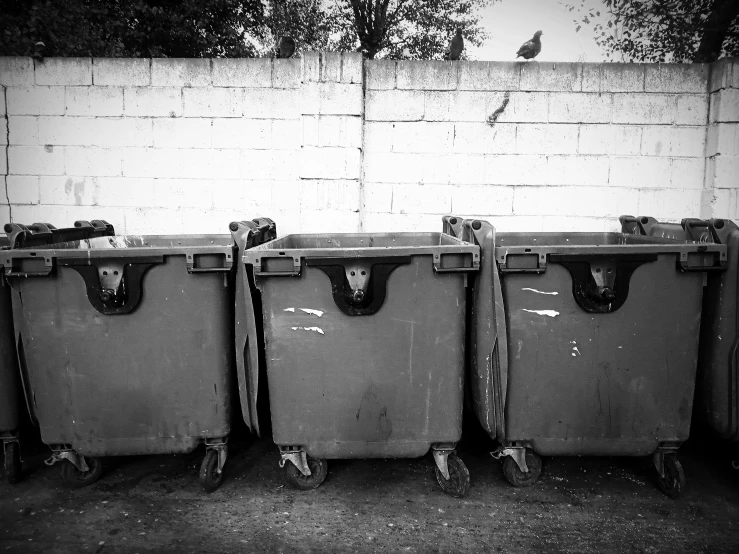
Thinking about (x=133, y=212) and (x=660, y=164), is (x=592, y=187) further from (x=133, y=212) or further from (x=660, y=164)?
(x=133, y=212)

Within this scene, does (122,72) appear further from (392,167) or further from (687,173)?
(687,173)

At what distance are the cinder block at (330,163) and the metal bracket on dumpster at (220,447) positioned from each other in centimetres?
223

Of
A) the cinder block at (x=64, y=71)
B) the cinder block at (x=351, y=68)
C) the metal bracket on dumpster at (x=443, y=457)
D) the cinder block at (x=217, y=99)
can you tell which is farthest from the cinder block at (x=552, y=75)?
the cinder block at (x=64, y=71)

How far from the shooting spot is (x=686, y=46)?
19.7ft

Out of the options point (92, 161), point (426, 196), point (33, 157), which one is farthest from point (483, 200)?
point (33, 157)

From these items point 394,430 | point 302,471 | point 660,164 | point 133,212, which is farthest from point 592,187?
point 133,212

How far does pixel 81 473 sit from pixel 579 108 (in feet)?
14.2

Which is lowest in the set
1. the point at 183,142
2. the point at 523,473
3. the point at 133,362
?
the point at 523,473

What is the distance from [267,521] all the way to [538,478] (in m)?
1.47

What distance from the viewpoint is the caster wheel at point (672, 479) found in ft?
8.21

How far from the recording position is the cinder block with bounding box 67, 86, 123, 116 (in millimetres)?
4102

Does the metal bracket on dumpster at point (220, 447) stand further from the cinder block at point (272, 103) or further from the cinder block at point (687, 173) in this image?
the cinder block at point (687, 173)

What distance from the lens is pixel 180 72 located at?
4.07 metres

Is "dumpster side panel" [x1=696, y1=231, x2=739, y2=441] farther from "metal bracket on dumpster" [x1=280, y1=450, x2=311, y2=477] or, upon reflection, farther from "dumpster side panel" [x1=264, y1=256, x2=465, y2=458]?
"metal bracket on dumpster" [x1=280, y1=450, x2=311, y2=477]
